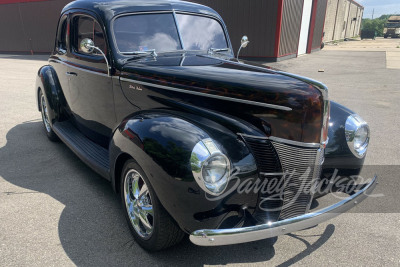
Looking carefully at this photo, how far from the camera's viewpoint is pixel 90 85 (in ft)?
11.4

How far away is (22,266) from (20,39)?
24211 mm

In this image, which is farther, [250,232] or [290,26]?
[290,26]

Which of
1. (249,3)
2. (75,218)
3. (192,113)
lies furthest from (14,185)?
(249,3)

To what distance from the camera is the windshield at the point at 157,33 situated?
3.07 m

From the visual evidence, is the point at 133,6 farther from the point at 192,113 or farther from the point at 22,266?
the point at 22,266

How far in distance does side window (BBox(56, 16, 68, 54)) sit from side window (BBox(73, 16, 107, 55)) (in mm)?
338

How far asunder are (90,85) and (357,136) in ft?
9.19

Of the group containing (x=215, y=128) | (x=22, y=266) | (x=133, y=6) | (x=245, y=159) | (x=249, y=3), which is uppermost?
(x=249, y=3)

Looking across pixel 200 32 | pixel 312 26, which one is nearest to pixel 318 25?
pixel 312 26

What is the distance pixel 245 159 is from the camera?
210 cm

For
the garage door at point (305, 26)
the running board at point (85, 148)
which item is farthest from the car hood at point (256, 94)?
the garage door at point (305, 26)

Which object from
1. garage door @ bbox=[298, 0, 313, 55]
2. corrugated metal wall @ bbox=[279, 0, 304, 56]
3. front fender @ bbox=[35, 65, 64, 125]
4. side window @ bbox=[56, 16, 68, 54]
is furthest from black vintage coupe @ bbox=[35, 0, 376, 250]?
garage door @ bbox=[298, 0, 313, 55]

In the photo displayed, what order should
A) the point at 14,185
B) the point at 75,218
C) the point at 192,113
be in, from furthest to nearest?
the point at 14,185
the point at 75,218
the point at 192,113

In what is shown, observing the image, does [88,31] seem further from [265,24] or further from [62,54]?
[265,24]
